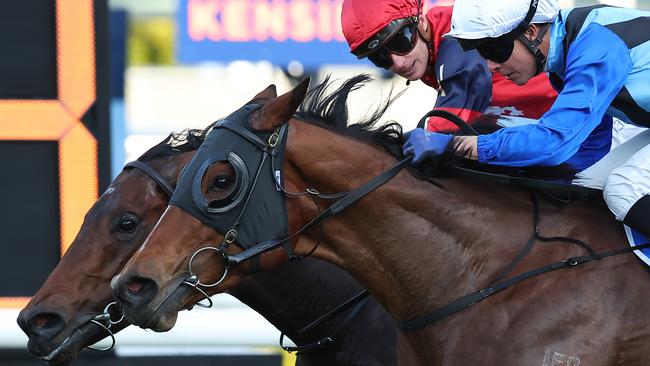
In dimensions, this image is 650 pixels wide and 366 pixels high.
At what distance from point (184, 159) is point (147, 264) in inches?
33.3

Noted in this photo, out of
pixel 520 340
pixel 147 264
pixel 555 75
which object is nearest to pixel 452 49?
pixel 555 75

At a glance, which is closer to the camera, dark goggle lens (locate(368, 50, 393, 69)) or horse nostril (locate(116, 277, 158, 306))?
horse nostril (locate(116, 277, 158, 306))

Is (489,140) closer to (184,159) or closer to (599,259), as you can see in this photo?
(599,259)

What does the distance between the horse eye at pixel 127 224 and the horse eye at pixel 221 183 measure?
2.49ft

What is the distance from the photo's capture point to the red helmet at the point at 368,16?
3.29m

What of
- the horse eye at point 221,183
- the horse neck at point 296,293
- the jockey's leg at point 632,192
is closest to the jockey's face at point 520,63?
the jockey's leg at point 632,192

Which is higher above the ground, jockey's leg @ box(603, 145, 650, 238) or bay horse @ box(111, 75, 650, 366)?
jockey's leg @ box(603, 145, 650, 238)

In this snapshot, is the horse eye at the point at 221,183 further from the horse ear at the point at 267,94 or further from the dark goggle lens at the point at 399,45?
the dark goggle lens at the point at 399,45

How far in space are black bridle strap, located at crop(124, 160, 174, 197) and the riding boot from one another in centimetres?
141

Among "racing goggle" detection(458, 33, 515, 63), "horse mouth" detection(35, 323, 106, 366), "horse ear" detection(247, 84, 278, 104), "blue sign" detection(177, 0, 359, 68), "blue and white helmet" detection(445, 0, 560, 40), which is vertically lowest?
"horse mouth" detection(35, 323, 106, 366)

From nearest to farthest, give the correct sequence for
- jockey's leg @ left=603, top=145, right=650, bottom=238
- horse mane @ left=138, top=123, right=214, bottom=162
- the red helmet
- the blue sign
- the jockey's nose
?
jockey's leg @ left=603, top=145, right=650, bottom=238 → the red helmet → the jockey's nose → horse mane @ left=138, top=123, right=214, bottom=162 → the blue sign

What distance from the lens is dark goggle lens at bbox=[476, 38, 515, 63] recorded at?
114 inches

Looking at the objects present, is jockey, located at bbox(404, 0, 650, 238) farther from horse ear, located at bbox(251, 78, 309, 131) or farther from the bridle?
horse ear, located at bbox(251, 78, 309, 131)

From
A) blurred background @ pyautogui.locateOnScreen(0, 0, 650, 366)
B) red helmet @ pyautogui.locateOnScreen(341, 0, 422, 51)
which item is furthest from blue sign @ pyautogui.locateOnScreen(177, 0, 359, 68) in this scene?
red helmet @ pyautogui.locateOnScreen(341, 0, 422, 51)
